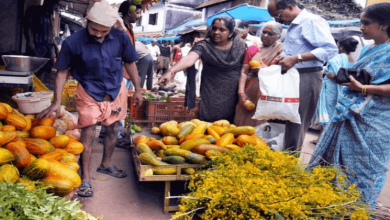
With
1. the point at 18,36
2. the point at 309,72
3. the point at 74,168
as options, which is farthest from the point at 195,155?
the point at 18,36

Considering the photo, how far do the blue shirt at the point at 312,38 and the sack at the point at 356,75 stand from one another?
2.55 ft

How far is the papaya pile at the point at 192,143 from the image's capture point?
3.28 metres

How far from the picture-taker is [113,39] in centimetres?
360

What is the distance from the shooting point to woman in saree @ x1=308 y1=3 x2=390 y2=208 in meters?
2.70

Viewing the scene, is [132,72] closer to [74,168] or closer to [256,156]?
[74,168]

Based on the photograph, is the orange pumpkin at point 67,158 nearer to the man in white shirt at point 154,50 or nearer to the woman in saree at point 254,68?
the woman in saree at point 254,68

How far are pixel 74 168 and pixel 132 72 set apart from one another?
1.55 meters

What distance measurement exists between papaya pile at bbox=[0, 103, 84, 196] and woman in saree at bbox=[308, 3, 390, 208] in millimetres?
2022

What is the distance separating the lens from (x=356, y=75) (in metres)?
2.80

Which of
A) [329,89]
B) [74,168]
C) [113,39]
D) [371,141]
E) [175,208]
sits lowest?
[175,208]

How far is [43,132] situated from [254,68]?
94.0 inches

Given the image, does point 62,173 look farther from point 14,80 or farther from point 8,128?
point 14,80

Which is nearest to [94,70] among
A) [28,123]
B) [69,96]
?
[28,123]

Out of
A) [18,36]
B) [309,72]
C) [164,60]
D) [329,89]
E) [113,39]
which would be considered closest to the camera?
[113,39]
